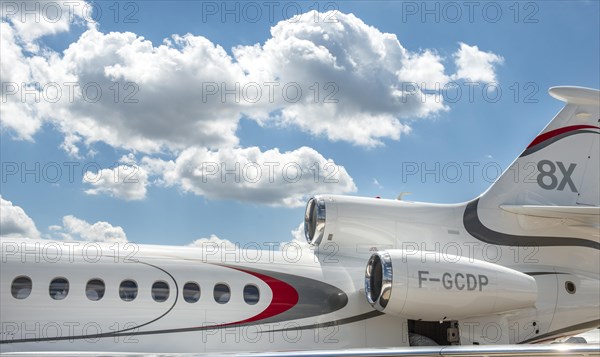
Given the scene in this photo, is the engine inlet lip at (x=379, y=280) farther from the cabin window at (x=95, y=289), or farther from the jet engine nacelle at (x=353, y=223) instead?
the cabin window at (x=95, y=289)

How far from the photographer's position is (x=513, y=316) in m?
8.41

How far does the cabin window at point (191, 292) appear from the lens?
752 cm

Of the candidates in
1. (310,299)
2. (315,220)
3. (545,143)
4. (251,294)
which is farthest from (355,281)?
(545,143)

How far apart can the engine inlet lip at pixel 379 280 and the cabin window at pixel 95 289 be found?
3.14m

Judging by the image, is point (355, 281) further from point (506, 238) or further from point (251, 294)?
point (506, 238)

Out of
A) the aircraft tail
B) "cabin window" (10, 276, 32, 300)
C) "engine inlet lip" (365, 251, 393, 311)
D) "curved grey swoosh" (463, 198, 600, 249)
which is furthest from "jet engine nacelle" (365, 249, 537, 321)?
"cabin window" (10, 276, 32, 300)

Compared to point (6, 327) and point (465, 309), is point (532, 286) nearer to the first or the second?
point (465, 309)

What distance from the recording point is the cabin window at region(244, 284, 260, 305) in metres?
7.76

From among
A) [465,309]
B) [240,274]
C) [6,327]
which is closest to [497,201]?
[465,309]

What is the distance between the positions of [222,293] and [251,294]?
0.36m

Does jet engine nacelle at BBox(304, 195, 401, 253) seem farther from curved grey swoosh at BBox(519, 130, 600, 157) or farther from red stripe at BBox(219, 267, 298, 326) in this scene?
curved grey swoosh at BBox(519, 130, 600, 157)

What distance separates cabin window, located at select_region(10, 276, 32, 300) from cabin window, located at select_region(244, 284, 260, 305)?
7.99 ft

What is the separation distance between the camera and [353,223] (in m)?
8.88

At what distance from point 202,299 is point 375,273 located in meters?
2.12
